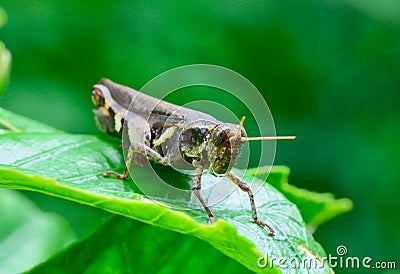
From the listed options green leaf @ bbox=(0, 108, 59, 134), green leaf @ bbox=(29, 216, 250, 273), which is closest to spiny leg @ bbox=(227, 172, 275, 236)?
green leaf @ bbox=(29, 216, 250, 273)

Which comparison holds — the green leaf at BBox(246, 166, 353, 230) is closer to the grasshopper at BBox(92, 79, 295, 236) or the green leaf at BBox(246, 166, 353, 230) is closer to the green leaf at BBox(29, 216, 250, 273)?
the grasshopper at BBox(92, 79, 295, 236)

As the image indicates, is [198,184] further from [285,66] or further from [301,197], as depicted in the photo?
[285,66]

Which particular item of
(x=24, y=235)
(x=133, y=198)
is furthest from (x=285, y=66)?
(x=133, y=198)

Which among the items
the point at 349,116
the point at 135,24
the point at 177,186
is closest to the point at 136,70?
the point at 135,24

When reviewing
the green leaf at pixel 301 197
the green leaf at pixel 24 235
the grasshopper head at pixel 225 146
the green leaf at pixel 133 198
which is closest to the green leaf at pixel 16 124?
the green leaf at pixel 133 198

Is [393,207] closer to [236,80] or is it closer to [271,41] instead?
[271,41]

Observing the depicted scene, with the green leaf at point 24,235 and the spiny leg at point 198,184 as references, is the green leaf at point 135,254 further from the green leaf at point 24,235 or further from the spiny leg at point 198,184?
the green leaf at point 24,235
